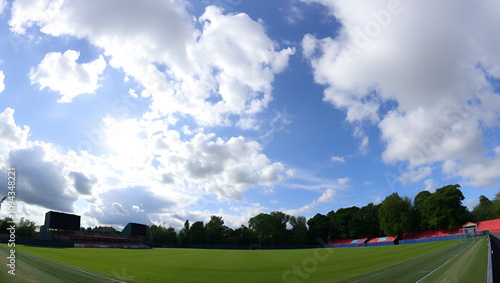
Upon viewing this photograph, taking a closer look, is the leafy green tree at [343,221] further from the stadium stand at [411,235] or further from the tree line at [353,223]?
the stadium stand at [411,235]

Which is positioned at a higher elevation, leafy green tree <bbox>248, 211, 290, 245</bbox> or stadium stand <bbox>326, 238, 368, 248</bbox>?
leafy green tree <bbox>248, 211, 290, 245</bbox>

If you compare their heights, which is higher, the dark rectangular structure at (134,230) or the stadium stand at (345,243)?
the dark rectangular structure at (134,230)

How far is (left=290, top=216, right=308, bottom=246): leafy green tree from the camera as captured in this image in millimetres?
119631

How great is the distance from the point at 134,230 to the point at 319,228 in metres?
82.1

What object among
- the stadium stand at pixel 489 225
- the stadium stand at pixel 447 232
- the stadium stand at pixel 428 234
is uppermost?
the stadium stand at pixel 489 225

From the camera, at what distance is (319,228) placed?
12469 centimetres

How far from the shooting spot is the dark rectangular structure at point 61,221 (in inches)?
3346

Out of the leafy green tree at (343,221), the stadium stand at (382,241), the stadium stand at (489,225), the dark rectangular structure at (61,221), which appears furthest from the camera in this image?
the leafy green tree at (343,221)

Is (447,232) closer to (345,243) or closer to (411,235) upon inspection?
(411,235)

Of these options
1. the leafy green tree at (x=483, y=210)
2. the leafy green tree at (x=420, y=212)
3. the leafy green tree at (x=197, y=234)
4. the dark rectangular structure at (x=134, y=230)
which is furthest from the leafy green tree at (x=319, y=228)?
the dark rectangular structure at (x=134, y=230)

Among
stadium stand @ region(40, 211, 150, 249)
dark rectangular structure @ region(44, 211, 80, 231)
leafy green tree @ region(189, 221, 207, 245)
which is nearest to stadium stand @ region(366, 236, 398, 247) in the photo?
leafy green tree @ region(189, 221, 207, 245)

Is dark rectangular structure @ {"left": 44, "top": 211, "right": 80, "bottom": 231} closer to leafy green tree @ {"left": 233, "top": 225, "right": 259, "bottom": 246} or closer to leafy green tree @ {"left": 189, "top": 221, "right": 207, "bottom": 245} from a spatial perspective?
leafy green tree @ {"left": 189, "top": 221, "right": 207, "bottom": 245}

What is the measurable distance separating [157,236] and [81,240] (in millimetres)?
38898

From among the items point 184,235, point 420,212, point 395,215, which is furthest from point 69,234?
point 420,212
